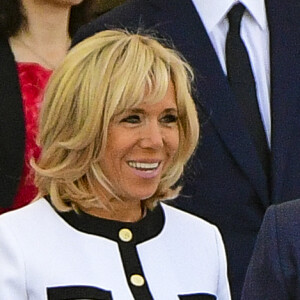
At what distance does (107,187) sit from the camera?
3.10m

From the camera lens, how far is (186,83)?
3.22m

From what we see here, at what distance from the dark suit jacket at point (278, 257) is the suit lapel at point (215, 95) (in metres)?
1.05

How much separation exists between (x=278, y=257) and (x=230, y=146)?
45.1 inches

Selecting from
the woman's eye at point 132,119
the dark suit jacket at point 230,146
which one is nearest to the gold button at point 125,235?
the woman's eye at point 132,119

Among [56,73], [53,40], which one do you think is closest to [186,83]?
[56,73]

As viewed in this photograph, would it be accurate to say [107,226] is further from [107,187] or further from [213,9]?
[213,9]

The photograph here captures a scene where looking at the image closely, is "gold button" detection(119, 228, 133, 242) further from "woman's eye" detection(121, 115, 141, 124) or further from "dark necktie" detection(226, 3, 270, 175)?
"dark necktie" detection(226, 3, 270, 175)

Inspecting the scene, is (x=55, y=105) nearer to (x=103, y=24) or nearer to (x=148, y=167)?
(x=148, y=167)

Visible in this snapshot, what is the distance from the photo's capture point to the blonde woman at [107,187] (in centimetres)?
301

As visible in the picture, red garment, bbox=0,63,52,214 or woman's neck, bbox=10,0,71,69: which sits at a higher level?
woman's neck, bbox=10,0,71,69

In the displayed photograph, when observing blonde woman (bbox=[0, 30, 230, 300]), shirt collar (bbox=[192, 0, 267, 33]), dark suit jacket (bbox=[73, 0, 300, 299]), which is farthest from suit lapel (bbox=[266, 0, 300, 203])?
blonde woman (bbox=[0, 30, 230, 300])

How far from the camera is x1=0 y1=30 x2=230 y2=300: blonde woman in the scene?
3010mm

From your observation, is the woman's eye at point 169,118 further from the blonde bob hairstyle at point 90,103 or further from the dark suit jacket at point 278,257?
the dark suit jacket at point 278,257

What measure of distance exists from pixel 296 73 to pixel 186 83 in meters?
0.53
